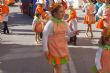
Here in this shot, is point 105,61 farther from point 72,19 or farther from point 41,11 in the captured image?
point 41,11

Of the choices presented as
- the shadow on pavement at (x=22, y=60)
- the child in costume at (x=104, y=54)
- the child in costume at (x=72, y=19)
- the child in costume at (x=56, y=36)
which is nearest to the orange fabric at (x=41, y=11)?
the child in costume at (x=72, y=19)

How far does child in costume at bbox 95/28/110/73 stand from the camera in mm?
6926

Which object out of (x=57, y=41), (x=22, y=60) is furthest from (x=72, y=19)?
(x=57, y=41)

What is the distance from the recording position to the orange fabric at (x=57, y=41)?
7930 mm

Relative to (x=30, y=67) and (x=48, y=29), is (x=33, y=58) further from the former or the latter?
(x=48, y=29)

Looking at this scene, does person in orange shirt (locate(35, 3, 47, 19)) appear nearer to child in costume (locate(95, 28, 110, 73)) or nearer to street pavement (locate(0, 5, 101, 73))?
street pavement (locate(0, 5, 101, 73))

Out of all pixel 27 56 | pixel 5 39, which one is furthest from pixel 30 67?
pixel 5 39


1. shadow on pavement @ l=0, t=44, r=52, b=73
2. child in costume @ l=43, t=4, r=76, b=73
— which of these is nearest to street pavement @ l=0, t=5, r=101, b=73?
shadow on pavement @ l=0, t=44, r=52, b=73

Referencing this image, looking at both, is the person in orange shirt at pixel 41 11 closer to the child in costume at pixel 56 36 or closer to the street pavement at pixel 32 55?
the street pavement at pixel 32 55

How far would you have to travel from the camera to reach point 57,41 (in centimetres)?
797

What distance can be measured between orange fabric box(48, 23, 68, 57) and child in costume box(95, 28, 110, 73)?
1186 millimetres

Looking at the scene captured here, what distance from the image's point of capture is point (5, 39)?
684 inches

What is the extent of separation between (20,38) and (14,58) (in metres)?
5.16

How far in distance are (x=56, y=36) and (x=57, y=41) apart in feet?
0.34
